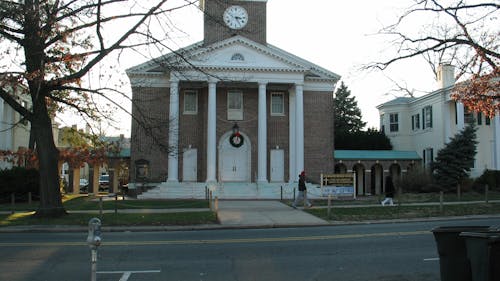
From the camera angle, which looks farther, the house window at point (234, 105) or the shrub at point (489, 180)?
the house window at point (234, 105)

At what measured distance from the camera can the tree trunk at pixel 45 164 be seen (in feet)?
59.8

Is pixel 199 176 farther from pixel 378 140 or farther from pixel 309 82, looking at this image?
pixel 378 140

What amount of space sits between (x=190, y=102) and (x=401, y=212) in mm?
21306

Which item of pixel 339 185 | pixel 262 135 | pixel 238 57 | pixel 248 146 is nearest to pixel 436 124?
pixel 262 135

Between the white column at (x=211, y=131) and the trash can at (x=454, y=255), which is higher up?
the white column at (x=211, y=131)

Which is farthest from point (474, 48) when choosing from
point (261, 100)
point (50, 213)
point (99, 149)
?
point (261, 100)

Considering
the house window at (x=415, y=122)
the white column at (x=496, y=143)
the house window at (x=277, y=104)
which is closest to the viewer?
the house window at (x=277, y=104)

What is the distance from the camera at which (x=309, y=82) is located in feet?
126

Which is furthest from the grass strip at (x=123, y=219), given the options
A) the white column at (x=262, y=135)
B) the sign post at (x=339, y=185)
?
the white column at (x=262, y=135)

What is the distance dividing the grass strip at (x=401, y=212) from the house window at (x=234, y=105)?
17060 mm

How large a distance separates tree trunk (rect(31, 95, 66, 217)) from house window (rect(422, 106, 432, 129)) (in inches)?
1375

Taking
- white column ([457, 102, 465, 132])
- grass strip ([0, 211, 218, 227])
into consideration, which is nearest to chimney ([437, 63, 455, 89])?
white column ([457, 102, 465, 132])

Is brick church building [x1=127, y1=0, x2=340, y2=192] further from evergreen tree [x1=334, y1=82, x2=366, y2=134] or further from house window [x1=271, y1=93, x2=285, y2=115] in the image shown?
evergreen tree [x1=334, y1=82, x2=366, y2=134]

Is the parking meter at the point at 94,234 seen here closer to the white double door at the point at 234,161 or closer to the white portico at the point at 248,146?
the white portico at the point at 248,146
